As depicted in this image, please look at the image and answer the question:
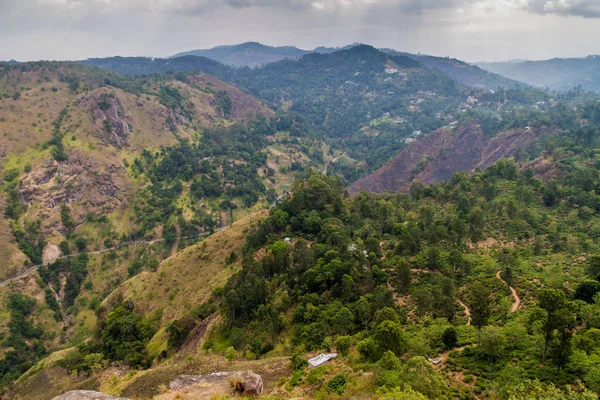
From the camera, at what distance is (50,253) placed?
109562mm

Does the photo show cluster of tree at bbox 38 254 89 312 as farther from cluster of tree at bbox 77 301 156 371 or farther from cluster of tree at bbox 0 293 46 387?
cluster of tree at bbox 77 301 156 371

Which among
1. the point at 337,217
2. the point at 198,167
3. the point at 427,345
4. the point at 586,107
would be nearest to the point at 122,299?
the point at 337,217

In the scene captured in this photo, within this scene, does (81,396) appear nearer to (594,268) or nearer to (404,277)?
(404,277)

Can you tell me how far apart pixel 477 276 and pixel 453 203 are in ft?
117

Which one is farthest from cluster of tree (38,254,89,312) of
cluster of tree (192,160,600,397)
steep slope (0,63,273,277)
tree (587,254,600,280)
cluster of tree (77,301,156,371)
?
tree (587,254,600,280)

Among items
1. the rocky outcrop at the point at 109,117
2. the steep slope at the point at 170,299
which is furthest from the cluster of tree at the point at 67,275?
the rocky outcrop at the point at 109,117

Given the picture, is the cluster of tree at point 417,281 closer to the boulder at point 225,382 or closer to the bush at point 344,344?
the bush at point 344,344

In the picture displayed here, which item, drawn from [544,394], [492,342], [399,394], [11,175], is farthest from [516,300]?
[11,175]

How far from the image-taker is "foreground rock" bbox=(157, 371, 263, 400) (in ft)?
79.3

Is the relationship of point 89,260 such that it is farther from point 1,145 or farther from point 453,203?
point 453,203

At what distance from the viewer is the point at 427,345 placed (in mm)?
30094

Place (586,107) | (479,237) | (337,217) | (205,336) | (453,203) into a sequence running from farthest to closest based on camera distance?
(586,107) < (453,203) < (337,217) < (479,237) < (205,336)

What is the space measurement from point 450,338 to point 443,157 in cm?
→ 15800

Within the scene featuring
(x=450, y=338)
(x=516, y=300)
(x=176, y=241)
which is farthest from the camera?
(x=176, y=241)
